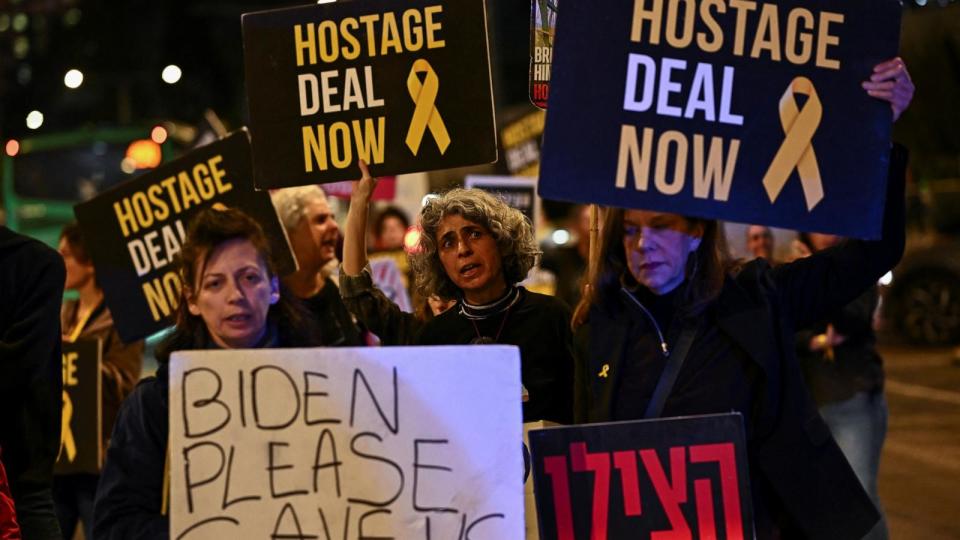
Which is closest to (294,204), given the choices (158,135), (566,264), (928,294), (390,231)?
(390,231)

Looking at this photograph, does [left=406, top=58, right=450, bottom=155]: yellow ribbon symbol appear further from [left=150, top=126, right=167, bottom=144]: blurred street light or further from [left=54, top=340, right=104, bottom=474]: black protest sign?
[left=150, top=126, right=167, bottom=144]: blurred street light

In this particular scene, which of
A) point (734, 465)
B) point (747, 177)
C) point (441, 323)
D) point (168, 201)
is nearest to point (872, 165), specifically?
point (747, 177)

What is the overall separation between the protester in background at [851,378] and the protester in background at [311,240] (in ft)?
7.30

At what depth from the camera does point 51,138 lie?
76.8 feet

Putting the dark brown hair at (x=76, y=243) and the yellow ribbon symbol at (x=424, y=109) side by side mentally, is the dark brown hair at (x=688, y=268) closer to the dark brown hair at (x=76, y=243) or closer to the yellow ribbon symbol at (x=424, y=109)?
the yellow ribbon symbol at (x=424, y=109)

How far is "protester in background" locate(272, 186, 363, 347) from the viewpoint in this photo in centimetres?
651

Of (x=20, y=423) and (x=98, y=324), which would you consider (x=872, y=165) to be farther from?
(x=98, y=324)

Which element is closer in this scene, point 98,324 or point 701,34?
point 701,34

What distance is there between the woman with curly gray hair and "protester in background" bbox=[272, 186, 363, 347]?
1193mm

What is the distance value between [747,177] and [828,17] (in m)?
0.48

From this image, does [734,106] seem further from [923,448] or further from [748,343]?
[923,448]

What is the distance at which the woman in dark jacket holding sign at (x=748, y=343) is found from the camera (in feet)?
13.1

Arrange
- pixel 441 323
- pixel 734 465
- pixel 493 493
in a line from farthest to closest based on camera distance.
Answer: pixel 441 323, pixel 734 465, pixel 493 493

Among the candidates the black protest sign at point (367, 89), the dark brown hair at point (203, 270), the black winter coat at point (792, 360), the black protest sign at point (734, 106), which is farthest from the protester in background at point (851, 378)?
the dark brown hair at point (203, 270)
